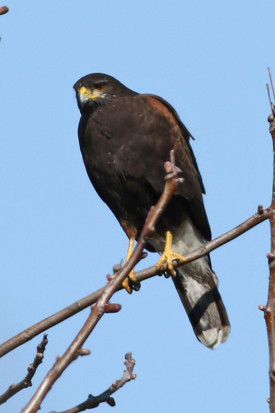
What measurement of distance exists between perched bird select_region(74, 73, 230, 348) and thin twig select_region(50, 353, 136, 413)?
65.3 inches

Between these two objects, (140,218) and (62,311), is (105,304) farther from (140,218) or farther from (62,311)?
(140,218)

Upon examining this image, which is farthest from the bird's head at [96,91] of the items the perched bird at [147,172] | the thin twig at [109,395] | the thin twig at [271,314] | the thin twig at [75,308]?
the thin twig at [271,314]

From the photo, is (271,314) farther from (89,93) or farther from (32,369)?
Answer: (89,93)

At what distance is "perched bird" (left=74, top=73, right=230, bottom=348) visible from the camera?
517 cm

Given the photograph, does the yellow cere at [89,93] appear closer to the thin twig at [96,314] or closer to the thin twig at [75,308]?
the thin twig at [75,308]

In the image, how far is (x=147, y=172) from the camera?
16.9 feet

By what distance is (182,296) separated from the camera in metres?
5.88

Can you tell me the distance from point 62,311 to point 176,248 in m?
2.67

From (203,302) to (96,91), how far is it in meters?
1.81

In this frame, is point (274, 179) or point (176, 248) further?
point (176, 248)

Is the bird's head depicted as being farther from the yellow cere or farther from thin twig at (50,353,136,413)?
thin twig at (50,353,136,413)

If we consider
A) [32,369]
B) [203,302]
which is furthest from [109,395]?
[203,302]

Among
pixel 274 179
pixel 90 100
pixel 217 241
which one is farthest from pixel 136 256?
pixel 90 100

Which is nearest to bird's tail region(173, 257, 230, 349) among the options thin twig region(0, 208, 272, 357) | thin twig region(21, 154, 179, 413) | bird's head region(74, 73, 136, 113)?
bird's head region(74, 73, 136, 113)
